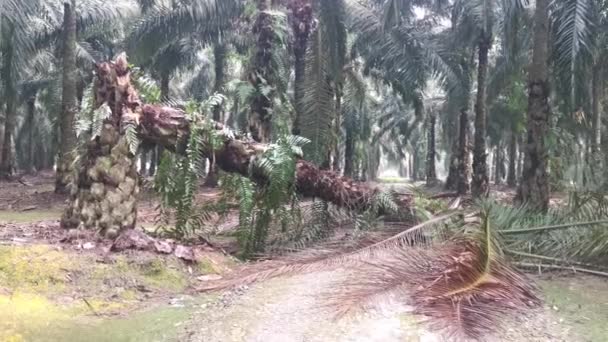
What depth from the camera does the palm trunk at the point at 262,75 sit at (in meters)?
9.86

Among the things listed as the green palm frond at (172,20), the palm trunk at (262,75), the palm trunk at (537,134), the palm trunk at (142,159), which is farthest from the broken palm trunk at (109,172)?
the green palm frond at (172,20)

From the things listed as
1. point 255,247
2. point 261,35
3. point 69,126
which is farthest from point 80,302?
point 69,126

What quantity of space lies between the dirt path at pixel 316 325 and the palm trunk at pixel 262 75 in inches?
229

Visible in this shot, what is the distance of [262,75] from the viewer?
997 centimetres

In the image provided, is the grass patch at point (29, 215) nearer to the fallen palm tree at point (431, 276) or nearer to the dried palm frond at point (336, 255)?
the dried palm frond at point (336, 255)

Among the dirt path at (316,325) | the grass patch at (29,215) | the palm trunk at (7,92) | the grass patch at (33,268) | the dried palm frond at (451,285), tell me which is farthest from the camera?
the palm trunk at (7,92)

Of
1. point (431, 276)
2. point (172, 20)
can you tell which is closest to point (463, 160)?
point (172, 20)

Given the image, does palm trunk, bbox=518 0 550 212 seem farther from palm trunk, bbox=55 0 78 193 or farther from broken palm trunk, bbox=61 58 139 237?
palm trunk, bbox=55 0 78 193

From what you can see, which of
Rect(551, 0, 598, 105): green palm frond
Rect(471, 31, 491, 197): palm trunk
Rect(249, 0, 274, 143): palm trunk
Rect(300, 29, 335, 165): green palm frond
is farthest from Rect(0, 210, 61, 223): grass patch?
Rect(471, 31, 491, 197): palm trunk

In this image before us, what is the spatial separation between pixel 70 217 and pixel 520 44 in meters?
12.4

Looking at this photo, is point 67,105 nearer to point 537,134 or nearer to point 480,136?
point 480,136

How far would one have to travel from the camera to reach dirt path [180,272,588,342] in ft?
11.9

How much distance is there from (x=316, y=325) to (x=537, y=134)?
194 inches

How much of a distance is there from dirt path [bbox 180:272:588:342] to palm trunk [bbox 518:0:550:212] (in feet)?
11.8
